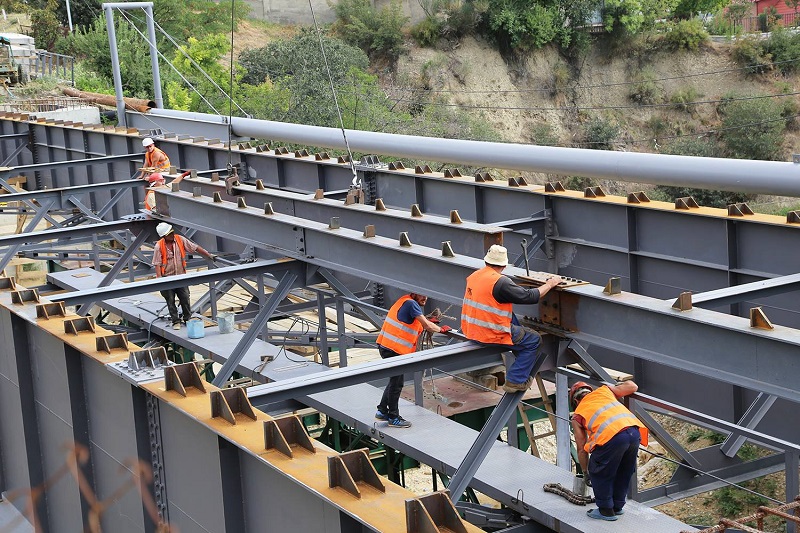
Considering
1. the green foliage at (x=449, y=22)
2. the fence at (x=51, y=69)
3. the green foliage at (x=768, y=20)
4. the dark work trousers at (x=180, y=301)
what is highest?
the green foliage at (x=449, y=22)

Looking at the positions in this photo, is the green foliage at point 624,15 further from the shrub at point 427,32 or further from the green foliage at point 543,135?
the shrub at point 427,32

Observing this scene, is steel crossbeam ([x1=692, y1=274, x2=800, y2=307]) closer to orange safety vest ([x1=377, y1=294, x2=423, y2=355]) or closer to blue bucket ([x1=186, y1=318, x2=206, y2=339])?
orange safety vest ([x1=377, y1=294, x2=423, y2=355])

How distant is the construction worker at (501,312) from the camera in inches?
310

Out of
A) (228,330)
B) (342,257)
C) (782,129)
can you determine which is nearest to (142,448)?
(342,257)

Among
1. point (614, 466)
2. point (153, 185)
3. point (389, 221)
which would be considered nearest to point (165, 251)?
point (153, 185)

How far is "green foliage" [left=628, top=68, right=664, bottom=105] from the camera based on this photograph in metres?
67.4

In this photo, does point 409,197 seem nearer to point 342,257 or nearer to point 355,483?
point 342,257

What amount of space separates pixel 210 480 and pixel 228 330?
26.7 ft

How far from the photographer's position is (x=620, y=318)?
754 centimetres

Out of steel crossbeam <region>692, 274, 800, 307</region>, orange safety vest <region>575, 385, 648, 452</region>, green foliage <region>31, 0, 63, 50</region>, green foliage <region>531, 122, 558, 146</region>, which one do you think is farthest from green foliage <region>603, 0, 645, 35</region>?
orange safety vest <region>575, 385, 648, 452</region>

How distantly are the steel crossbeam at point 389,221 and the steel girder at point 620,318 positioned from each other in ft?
2.63

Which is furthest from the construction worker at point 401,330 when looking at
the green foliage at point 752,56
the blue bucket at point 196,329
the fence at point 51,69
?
the green foliage at point 752,56

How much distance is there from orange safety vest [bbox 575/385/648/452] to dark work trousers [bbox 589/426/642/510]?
49mm

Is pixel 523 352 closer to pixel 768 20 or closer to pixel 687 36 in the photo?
pixel 687 36
